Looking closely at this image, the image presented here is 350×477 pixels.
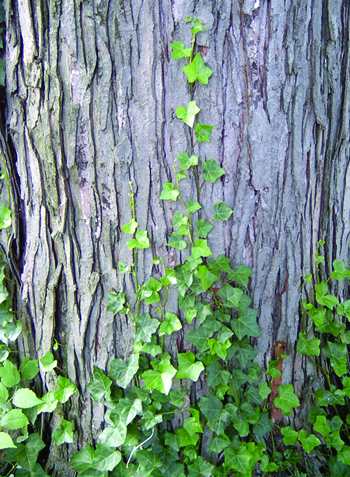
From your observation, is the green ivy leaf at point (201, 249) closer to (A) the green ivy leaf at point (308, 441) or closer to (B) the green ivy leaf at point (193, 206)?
(B) the green ivy leaf at point (193, 206)

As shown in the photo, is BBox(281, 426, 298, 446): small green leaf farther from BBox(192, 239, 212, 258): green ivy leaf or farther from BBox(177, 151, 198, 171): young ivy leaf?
BBox(177, 151, 198, 171): young ivy leaf

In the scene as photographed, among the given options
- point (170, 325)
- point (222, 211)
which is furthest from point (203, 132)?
point (170, 325)

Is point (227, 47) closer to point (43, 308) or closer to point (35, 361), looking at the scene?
point (43, 308)

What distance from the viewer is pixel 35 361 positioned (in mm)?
1703

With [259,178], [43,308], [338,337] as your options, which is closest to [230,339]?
[338,337]

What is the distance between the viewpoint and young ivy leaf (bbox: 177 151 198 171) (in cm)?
133

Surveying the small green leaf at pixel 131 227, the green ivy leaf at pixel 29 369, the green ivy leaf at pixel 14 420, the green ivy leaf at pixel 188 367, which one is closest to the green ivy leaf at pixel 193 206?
the small green leaf at pixel 131 227

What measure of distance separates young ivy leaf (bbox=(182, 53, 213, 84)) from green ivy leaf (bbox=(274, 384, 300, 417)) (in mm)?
1303

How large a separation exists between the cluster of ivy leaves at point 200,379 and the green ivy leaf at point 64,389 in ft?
0.43

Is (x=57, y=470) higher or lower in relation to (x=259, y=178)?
lower

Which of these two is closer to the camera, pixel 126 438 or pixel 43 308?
pixel 126 438

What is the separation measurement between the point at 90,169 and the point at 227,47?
676 mm

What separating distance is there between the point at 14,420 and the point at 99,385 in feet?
1.39

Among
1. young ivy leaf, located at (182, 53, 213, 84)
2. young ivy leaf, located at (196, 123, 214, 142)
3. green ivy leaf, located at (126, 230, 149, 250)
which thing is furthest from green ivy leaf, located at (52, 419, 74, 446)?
young ivy leaf, located at (182, 53, 213, 84)
